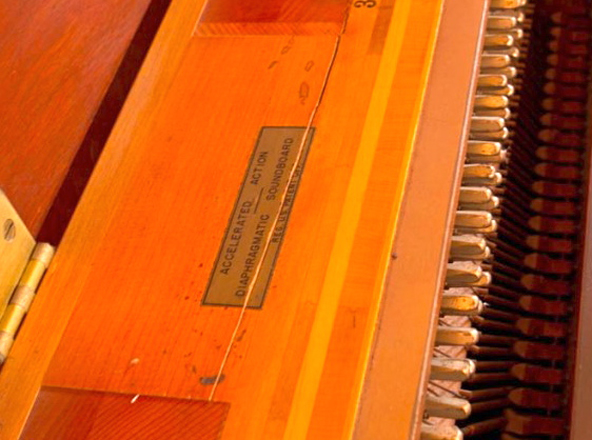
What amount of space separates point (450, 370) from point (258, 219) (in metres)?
0.31

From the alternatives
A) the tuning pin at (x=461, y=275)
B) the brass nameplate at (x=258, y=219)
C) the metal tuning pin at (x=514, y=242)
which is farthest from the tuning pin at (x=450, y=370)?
the brass nameplate at (x=258, y=219)

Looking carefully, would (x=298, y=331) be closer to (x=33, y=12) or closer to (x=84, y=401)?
(x=84, y=401)

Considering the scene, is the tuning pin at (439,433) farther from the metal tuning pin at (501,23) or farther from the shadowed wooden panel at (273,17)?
the metal tuning pin at (501,23)

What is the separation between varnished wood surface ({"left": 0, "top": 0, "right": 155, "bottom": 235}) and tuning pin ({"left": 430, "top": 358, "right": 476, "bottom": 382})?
53 centimetres

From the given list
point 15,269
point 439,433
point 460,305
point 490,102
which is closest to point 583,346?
point 460,305

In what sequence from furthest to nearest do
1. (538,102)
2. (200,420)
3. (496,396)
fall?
(538,102)
(496,396)
(200,420)

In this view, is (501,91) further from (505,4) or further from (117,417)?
(117,417)

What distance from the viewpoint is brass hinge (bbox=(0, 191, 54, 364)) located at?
3.65 feet

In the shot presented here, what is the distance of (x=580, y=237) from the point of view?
1.55 meters

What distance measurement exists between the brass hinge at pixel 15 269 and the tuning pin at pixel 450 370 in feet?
1.66

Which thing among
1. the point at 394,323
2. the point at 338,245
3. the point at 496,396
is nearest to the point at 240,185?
the point at 338,245

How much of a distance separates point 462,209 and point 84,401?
0.61 m

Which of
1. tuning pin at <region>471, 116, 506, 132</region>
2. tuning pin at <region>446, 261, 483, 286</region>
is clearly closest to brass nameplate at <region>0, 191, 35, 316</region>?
tuning pin at <region>446, 261, 483, 286</region>

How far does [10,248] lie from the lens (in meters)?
1.13
